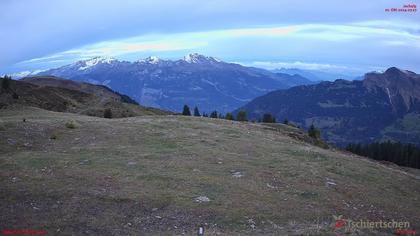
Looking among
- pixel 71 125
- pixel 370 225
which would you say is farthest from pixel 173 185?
pixel 71 125

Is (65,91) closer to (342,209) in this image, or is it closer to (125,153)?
(125,153)

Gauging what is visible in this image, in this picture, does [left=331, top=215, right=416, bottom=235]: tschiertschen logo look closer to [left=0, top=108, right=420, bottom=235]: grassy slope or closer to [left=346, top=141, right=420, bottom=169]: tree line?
[left=0, top=108, right=420, bottom=235]: grassy slope

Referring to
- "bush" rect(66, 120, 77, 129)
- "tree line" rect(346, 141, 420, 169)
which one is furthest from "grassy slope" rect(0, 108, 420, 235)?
"tree line" rect(346, 141, 420, 169)

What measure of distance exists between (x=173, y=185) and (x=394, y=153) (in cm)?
11656

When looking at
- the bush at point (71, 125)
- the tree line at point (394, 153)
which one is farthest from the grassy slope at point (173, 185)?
the tree line at point (394, 153)

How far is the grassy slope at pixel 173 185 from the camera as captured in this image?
17.5m

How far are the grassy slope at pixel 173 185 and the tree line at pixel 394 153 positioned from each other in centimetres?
9363

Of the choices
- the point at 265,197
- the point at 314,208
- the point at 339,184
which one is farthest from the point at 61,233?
the point at 339,184

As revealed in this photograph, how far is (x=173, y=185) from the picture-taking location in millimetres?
22062

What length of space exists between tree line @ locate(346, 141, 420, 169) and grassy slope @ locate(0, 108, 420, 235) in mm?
93629

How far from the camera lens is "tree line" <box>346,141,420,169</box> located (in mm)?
114062

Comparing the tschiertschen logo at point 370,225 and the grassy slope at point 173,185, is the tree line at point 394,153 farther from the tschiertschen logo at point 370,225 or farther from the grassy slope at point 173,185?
the tschiertschen logo at point 370,225

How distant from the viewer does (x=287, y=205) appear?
67.1 feet

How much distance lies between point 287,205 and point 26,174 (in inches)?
604
